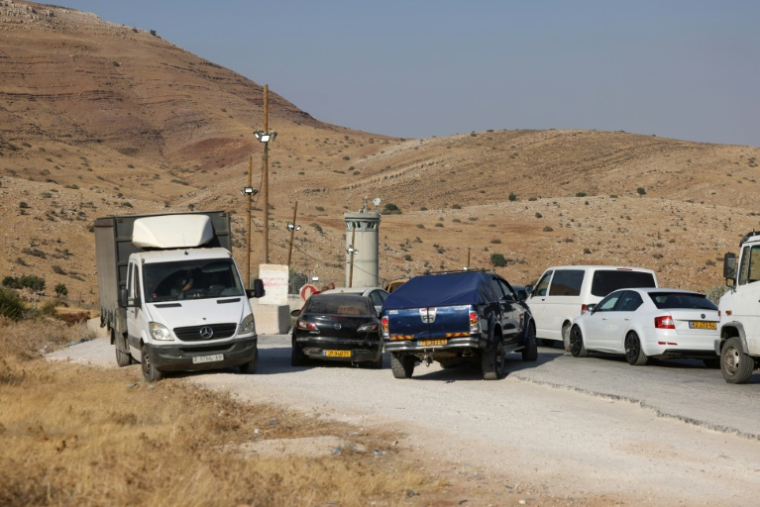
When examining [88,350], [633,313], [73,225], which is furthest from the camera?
[73,225]

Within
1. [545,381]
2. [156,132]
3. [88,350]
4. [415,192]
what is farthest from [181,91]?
[545,381]

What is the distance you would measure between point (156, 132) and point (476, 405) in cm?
14285

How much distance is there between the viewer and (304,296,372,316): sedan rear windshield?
2028cm

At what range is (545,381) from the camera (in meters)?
17.2

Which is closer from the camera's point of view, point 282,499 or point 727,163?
point 282,499

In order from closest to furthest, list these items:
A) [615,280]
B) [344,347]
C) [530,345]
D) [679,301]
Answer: [344,347]
[679,301]
[530,345]
[615,280]

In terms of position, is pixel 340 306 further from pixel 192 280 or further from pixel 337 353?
pixel 192 280

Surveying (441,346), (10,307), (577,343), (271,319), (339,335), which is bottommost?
(10,307)

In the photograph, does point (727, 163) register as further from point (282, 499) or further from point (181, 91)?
point (282, 499)

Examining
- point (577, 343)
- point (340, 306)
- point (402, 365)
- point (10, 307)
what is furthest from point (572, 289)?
point (10, 307)

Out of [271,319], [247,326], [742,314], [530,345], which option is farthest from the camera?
[271,319]

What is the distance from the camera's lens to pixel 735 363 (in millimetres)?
16391

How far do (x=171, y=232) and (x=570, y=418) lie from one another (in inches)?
369

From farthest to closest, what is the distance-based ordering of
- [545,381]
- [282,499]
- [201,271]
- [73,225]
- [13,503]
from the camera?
[73,225] < [201,271] < [545,381] < [282,499] < [13,503]
